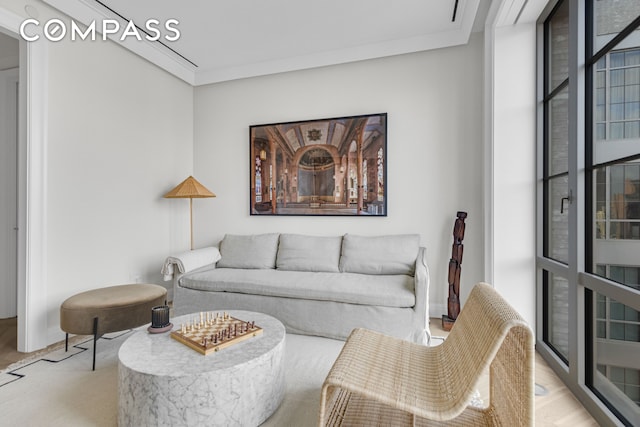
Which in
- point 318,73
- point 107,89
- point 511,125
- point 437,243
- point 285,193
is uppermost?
point 318,73

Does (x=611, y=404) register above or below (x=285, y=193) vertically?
below

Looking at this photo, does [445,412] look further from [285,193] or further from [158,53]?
[158,53]

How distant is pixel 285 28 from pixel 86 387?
3.13m

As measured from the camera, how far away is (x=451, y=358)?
4.68 ft

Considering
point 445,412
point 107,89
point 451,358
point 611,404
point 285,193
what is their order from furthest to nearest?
point 285,193, point 107,89, point 611,404, point 451,358, point 445,412

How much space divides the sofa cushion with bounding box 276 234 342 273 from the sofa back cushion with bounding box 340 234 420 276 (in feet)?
0.35

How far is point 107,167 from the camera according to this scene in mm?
3051

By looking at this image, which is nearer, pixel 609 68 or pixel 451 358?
pixel 451 358

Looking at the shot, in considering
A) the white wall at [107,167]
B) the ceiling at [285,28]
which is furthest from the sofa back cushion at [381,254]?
the white wall at [107,167]

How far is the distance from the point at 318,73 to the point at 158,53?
5.53 ft

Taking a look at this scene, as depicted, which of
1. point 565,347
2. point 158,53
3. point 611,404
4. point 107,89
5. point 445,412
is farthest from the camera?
point 158,53

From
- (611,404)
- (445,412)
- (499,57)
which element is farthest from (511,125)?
(445,412)

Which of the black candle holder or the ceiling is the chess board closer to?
the black candle holder

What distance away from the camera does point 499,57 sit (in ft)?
8.70
